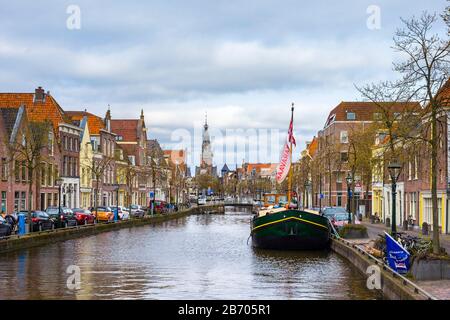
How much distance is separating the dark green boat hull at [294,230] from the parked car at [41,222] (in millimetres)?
15259

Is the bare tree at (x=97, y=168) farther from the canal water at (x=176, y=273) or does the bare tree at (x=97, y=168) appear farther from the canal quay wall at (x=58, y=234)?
the canal water at (x=176, y=273)

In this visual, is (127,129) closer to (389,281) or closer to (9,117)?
(9,117)

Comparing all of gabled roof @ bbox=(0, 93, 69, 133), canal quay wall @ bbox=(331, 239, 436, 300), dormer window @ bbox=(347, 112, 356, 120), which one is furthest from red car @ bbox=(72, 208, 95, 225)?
dormer window @ bbox=(347, 112, 356, 120)

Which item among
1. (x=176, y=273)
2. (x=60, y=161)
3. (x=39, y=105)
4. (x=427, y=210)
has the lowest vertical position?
(x=176, y=273)

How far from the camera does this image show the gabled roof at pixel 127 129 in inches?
5017

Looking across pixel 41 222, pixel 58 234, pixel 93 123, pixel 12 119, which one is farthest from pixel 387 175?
pixel 93 123

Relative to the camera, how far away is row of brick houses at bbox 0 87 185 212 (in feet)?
209

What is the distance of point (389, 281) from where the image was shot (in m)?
22.3

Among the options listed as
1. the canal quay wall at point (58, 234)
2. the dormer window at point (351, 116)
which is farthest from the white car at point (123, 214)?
the dormer window at point (351, 116)

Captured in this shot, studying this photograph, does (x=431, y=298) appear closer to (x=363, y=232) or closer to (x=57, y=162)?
(x=363, y=232)

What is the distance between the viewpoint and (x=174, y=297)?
2305 cm

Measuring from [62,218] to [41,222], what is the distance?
5848mm
